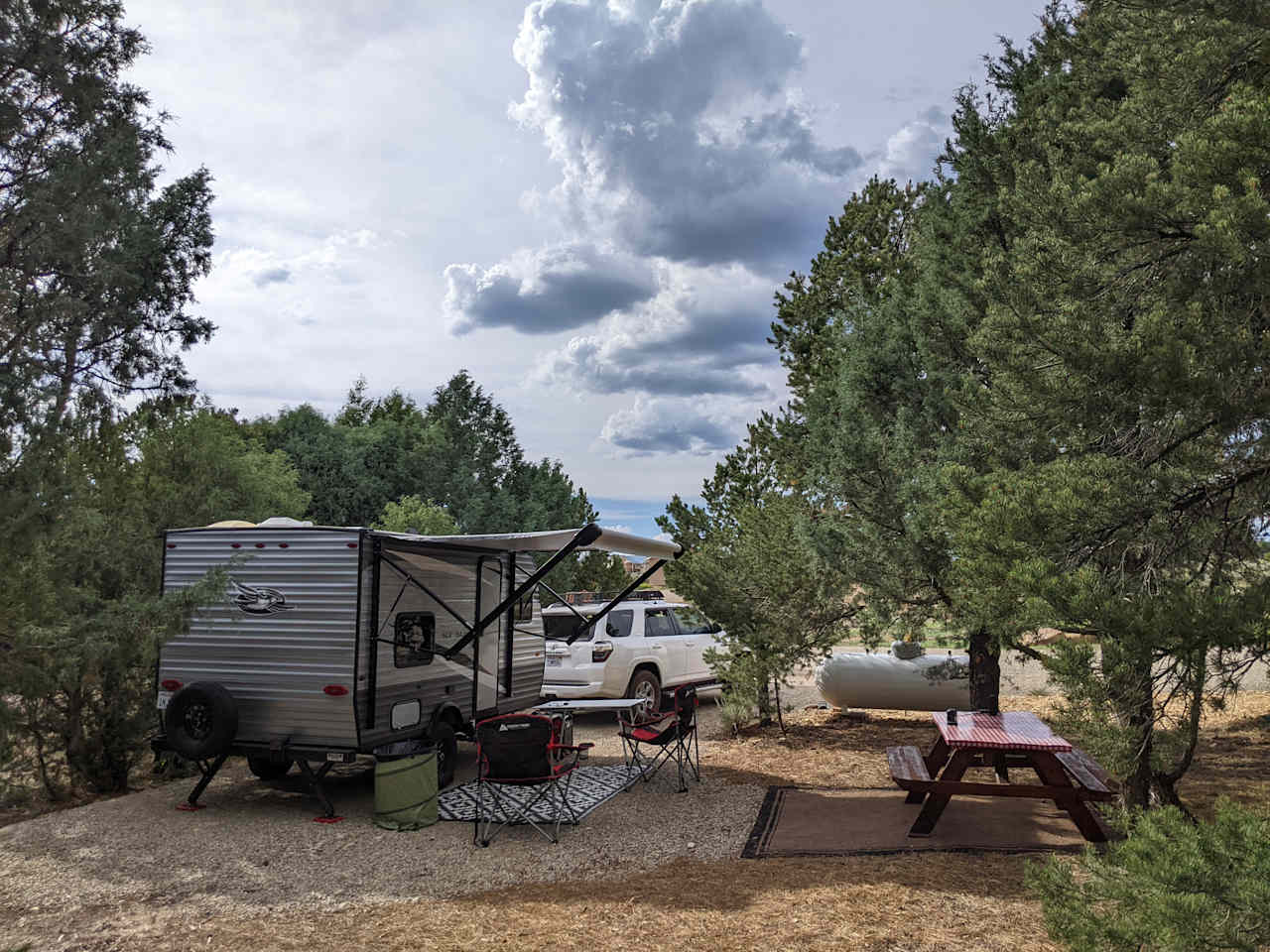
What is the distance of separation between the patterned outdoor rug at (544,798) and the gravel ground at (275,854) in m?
0.13

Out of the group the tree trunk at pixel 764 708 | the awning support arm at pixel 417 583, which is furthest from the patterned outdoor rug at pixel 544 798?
the tree trunk at pixel 764 708

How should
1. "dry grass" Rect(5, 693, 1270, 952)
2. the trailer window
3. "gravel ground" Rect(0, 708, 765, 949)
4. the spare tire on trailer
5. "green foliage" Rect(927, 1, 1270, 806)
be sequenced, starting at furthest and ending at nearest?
1. the trailer window
2. the spare tire on trailer
3. "gravel ground" Rect(0, 708, 765, 949)
4. "dry grass" Rect(5, 693, 1270, 952)
5. "green foliage" Rect(927, 1, 1270, 806)

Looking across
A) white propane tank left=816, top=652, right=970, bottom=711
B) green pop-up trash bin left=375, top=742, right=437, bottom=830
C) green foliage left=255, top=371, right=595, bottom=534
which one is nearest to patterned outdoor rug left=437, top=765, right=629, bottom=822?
green pop-up trash bin left=375, top=742, right=437, bottom=830

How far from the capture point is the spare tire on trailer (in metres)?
7.42

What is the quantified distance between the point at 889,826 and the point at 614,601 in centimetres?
466

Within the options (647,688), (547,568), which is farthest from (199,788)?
(647,688)

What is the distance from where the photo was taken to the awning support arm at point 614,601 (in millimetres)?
10367

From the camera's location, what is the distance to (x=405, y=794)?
7270mm

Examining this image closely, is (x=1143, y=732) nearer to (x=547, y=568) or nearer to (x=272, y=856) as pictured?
(x=547, y=568)

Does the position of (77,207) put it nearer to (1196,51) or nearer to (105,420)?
(105,420)

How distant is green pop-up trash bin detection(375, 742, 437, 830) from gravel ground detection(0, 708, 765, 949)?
128 millimetres

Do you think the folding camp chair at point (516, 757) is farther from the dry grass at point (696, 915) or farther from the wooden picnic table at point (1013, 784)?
the wooden picnic table at point (1013, 784)

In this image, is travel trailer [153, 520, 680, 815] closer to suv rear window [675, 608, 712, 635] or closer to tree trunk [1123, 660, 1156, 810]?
suv rear window [675, 608, 712, 635]

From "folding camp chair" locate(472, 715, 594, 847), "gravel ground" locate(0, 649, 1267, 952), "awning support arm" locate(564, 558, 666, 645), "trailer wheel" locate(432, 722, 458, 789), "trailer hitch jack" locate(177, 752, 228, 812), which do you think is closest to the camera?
"gravel ground" locate(0, 649, 1267, 952)
